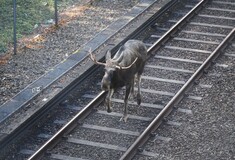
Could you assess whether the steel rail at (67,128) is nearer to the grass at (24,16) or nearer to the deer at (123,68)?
the deer at (123,68)

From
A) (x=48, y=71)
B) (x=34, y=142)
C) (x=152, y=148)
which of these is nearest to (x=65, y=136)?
(x=34, y=142)

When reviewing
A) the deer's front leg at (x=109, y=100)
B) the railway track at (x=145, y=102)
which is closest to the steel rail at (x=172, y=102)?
the railway track at (x=145, y=102)

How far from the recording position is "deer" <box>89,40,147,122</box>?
12.5 metres

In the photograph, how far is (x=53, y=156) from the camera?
41.8 feet

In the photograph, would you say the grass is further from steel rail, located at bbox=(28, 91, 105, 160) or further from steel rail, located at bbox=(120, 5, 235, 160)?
steel rail, located at bbox=(120, 5, 235, 160)

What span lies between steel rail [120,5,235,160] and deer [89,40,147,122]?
0.74 metres

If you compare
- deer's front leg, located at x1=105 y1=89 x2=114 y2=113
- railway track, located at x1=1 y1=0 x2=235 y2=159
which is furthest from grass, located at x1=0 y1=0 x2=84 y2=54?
deer's front leg, located at x1=105 y1=89 x2=114 y2=113

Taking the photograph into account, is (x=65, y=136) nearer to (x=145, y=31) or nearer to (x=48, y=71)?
(x=48, y=71)

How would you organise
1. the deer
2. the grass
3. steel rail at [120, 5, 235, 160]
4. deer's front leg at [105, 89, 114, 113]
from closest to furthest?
1. the deer
2. steel rail at [120, 5, 235, 160]
3. deer's front leg at [105, 89, 114, 113]
4. the grass

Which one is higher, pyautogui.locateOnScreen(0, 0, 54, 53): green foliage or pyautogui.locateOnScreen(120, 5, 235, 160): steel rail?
pyautogui.locateOnScreen(0, 0, 54, 53): green foliage

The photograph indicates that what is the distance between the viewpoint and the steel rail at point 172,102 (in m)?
12.7

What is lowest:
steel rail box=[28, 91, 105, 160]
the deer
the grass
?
steel rail box=[28, 91, 105, 160]

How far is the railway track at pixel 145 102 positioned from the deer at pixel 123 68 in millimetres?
545

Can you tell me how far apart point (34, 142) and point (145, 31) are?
6489mm
